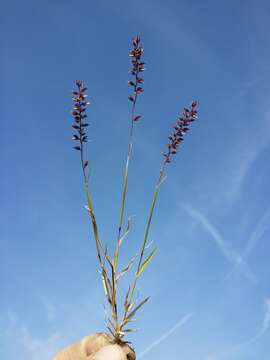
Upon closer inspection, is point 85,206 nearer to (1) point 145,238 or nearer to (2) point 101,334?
(1) point 145,238

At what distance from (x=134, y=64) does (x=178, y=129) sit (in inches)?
25.9

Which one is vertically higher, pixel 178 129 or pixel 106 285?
pixel 178 129

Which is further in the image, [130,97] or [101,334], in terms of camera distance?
[130,97]

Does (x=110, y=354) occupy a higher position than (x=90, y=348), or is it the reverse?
(x=90, y=348)

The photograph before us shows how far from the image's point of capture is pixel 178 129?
360 centimetres

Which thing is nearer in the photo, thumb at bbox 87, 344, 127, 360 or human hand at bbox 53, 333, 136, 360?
thumb at bbox 87, 344, 127, 360

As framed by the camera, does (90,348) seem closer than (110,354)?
No

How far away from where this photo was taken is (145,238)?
3.41m

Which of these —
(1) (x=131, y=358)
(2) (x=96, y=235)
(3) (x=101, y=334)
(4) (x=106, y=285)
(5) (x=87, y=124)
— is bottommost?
(1) (x=131, y=358)

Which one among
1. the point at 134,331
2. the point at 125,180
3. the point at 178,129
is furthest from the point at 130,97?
the point at 134,331

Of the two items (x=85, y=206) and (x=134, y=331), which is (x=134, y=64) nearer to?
(x=85, y=206)

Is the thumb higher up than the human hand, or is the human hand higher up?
the human hand

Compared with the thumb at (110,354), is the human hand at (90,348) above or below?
above

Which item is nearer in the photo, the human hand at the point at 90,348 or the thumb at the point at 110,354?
the thumb at the point at 110,354
